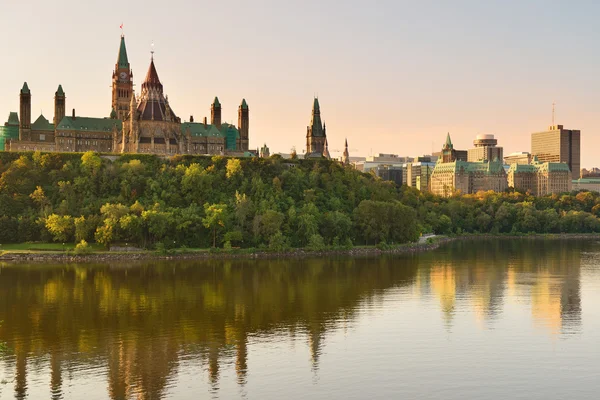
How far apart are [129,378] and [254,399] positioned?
26.2 ft

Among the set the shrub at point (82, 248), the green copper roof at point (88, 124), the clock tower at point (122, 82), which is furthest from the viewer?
the clock tower at point (122, 82)

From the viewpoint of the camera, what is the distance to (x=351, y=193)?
135000 millimetres

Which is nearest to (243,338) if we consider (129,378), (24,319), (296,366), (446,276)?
(296,366)

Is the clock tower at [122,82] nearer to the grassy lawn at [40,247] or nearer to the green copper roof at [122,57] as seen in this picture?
the green copper roof at [122,57]

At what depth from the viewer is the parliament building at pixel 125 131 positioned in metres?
147

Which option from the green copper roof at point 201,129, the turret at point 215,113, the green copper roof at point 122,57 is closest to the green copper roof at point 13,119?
the green copper roof at point 122,57

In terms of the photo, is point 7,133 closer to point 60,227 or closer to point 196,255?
point 60,227

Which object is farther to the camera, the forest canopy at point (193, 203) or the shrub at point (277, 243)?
the shrub at point (277, 243)

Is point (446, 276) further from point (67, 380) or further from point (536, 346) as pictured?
point (67, 380)

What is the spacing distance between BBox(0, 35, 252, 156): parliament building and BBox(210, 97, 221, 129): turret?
6.47 metres

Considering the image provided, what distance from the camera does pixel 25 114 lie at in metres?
150

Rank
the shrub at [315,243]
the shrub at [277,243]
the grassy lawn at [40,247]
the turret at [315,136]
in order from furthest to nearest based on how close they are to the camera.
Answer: the turret at [315,136] → the shrub at [315,243] → the shrub at [277,243] → the grassy lawn at [40,247]

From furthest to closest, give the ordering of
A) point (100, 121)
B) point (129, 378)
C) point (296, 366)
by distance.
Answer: point (100, 121)
point (296, 366)
point (129, 378)

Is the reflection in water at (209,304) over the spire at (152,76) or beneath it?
beneath
